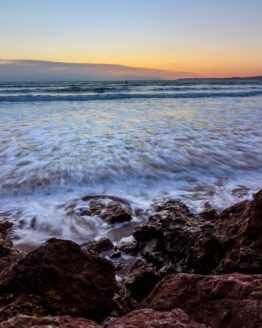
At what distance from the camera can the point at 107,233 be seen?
4.57 meters

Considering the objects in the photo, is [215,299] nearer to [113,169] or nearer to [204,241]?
[204,241]

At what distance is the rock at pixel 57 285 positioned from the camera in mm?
2262

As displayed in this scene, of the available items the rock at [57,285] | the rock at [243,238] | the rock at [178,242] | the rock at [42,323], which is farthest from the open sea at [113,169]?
the rock at [42,323]

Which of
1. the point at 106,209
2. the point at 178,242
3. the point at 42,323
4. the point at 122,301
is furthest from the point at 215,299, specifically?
the point at 106,209

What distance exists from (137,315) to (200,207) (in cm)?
354

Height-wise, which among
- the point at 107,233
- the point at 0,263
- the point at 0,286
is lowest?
the point at 107,233

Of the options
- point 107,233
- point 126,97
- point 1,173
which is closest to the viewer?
point 107,233

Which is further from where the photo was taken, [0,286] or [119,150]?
[119,150]

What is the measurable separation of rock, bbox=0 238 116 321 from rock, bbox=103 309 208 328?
0.52 m

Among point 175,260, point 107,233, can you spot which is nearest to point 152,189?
point 107,233

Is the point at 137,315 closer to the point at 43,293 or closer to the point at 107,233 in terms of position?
the point at 43,293

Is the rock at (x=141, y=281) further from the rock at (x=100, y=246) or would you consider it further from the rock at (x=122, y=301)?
the rock at (x=100, y=246)

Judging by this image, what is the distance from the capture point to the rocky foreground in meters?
1.85

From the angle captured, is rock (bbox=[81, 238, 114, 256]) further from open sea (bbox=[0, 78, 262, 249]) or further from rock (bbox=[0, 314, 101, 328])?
rock (bbox=[0, 314, 101, 328])
